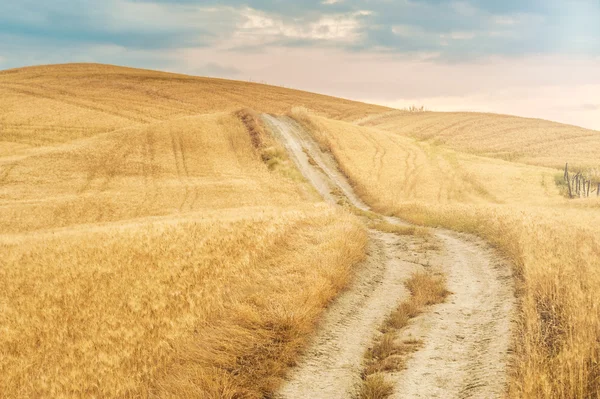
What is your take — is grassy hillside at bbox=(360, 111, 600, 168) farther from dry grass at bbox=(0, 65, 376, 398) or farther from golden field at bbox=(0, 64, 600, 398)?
dry grass at bbox=(0, 65, 376, 398)

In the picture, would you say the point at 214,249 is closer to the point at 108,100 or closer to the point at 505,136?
the point at 505,136

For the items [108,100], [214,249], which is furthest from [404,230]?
[108,100]

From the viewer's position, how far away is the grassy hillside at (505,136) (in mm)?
57344

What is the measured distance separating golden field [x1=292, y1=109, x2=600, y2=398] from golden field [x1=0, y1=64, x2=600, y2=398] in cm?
7

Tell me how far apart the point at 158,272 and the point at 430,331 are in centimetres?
798

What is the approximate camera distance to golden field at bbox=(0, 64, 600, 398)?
26.7ft

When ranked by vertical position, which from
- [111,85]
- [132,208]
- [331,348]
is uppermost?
[111,85]

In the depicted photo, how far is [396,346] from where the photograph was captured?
30.6ft

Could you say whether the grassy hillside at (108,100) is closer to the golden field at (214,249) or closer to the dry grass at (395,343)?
the golden field at (214,249)

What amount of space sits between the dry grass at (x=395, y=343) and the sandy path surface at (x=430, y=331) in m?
0.17

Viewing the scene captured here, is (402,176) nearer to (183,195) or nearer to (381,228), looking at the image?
(183,195)

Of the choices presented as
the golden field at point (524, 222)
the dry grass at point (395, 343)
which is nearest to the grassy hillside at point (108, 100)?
the golden field at point (524, 222)

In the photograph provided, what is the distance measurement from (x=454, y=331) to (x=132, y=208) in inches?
1088

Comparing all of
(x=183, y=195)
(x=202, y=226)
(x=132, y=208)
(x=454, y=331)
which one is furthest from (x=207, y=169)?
(x=454, y=331)
